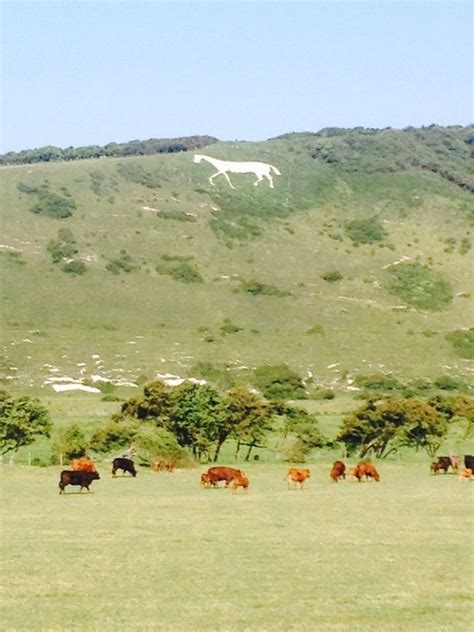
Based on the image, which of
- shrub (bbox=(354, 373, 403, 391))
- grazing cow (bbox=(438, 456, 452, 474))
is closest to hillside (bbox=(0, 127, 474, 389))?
shrub (bbox=(354, 373, 403, 391))

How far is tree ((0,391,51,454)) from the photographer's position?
45.9 metres

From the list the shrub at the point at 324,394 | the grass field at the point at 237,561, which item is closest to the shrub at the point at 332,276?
the shrub at the point at 324,394

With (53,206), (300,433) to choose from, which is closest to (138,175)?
(53,206)

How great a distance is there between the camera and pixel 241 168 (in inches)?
5389

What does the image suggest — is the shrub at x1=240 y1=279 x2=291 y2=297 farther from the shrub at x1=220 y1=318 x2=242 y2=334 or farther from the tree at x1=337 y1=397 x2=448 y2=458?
the tree at x1=337 y1=397 x2=448 y2=458

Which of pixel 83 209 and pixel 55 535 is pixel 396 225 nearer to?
pixel 83 209

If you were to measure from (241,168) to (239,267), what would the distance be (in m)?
32.0

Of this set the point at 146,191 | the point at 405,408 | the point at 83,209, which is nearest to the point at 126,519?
the point at 405,408

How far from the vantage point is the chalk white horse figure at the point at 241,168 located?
443 ft

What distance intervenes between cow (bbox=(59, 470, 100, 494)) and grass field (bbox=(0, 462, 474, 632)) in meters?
0.73

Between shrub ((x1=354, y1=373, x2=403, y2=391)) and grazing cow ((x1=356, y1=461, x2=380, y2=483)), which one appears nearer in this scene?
grazing cow ((x1=356, y1=461, x2=380, y2=483))

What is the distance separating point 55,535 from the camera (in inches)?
777

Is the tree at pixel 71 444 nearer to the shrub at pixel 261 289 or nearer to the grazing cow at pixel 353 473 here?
the grazing cow at pixel 353 473

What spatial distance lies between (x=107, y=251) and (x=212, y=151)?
4548cm
